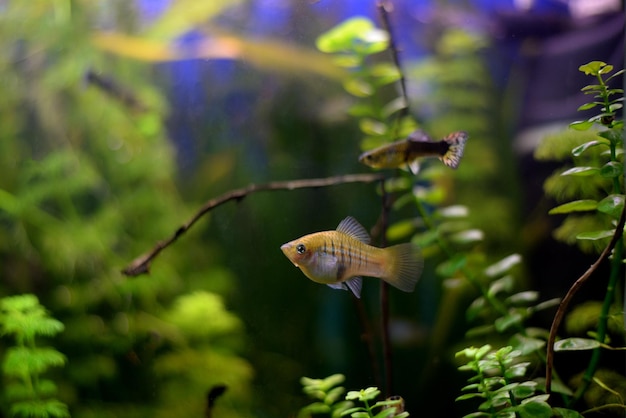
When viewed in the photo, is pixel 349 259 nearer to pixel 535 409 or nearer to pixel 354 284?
pixel 354 284

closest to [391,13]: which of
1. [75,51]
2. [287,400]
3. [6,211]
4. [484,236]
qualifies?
[484,236]

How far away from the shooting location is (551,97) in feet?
7.69

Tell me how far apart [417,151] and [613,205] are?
0.59 m

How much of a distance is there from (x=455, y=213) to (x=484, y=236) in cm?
40

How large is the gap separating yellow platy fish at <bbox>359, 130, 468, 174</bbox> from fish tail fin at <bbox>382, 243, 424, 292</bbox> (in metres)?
0.35

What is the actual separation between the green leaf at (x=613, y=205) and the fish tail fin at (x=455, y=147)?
41 cm

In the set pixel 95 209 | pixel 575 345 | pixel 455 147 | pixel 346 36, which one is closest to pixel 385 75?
pixel 346 36

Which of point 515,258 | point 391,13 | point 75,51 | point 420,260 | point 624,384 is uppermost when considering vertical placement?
point 75,51

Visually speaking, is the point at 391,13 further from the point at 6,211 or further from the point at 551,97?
the point at 6,211

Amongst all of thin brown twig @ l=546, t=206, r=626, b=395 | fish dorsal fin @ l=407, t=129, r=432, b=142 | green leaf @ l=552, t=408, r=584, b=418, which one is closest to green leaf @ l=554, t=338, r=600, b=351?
thin brown twig @ l=546, t=206, r=626, b=395

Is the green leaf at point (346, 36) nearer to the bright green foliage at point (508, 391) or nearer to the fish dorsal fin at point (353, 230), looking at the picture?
the fish dorsal fin at point (353, 230)

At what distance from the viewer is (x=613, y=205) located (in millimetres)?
1364

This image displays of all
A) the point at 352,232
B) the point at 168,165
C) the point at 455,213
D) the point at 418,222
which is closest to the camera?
the point at 352,232

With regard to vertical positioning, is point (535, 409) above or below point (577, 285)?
below
